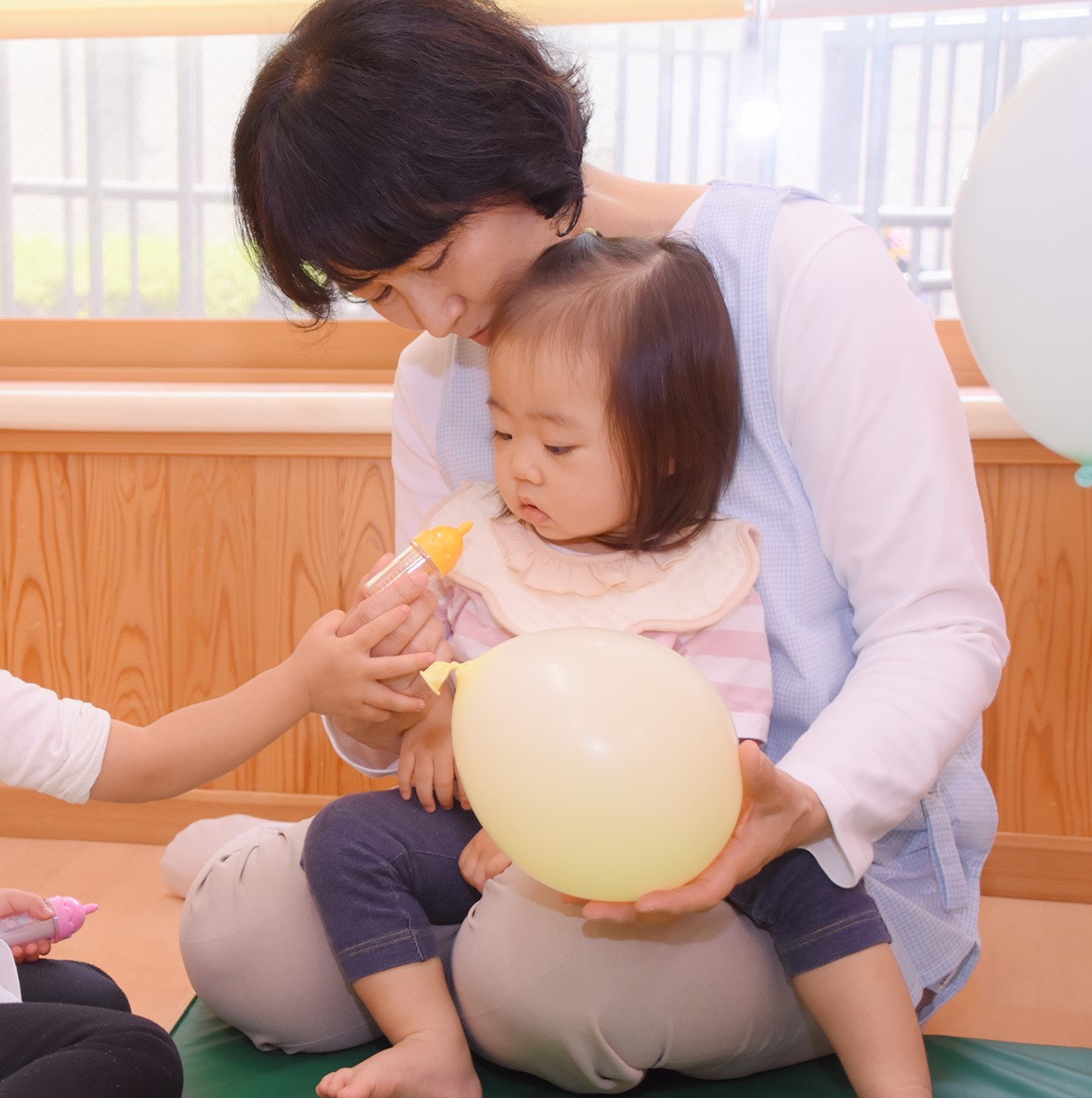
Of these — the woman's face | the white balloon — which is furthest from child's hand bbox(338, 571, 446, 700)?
the white balloon

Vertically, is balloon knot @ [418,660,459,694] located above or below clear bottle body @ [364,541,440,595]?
below

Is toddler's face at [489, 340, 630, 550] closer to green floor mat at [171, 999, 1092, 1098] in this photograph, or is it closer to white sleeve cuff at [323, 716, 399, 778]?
white sleeve cuff at [323, 716, 399, 778]

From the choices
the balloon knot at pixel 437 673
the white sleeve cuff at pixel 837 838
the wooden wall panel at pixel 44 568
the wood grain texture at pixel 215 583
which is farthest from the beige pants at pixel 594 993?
the wooden wall panel at pixel 44 568

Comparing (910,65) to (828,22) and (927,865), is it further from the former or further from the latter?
(927,865)

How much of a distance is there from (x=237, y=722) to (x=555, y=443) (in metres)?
0.35

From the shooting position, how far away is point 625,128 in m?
1.77

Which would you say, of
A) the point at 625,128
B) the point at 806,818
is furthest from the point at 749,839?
the point at 625,128

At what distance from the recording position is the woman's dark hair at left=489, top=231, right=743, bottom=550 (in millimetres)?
996

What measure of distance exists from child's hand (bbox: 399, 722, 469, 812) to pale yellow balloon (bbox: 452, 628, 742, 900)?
0.26 m

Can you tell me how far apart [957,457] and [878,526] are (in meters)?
0.09

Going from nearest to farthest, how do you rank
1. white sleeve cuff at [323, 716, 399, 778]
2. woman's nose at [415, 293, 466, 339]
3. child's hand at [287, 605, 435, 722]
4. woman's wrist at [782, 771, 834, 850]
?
woman's wrist at [782, 771, 834, 850] < child's hand at [287, 605, 435, 722] < woman's nose at [415, 293, 466, 339] < white sleeve cuff at [323, 716, 399, 778]

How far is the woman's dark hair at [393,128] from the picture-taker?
924 mm

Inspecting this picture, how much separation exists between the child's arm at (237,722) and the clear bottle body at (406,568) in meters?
0.05

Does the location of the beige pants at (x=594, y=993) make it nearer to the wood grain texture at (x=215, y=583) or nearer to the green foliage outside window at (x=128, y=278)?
the wood grain texture at (x=215, y=583)
